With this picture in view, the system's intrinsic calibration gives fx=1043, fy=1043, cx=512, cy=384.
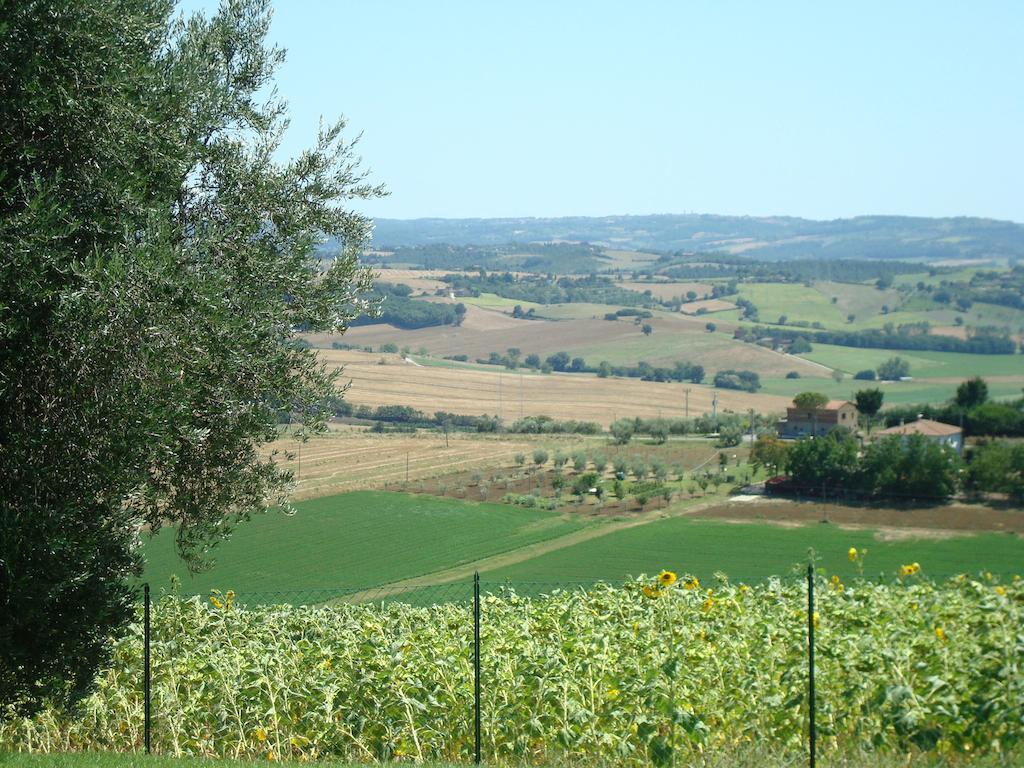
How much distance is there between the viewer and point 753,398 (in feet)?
307

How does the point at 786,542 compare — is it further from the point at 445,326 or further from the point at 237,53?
the point at 445,326

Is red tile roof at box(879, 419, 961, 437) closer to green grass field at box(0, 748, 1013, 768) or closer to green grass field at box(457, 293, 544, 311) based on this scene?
green grass field at box(0, 748, 1013, 768)

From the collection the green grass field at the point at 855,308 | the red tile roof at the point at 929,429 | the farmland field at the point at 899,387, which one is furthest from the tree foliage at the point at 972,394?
the green grass field at the point at 855,308

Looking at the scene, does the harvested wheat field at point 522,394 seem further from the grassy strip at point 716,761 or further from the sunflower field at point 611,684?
the grassy strip at point 716,761

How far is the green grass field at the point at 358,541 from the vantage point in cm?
2830

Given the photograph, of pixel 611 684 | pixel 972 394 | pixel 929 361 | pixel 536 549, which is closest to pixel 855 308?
pixel 929 361

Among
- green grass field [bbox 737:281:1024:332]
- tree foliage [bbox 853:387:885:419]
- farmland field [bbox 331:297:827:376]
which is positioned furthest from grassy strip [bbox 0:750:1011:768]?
green grass field [bbox 737:281:1024:332]

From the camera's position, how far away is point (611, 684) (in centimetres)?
816

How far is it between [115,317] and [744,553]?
32706 mm

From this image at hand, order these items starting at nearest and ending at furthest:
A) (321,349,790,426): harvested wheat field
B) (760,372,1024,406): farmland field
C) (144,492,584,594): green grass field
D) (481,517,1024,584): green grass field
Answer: (144,492,584,594): green grass field
(481,517,1024,584): green grass field
(321,349,790,426): harvested wheat field
(760,372,1024,406): farmland field

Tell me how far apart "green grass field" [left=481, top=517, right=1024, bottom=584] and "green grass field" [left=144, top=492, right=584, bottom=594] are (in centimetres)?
274

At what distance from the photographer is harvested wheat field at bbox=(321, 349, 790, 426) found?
78562 millimetres

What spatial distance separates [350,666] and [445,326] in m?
124

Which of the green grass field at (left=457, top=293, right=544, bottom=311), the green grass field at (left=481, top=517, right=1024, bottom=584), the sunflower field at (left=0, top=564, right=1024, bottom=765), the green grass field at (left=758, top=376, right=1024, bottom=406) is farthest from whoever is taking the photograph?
the green grass field at (left=457, top=293, right=544, bottom=311)
